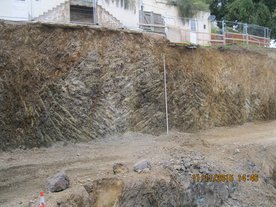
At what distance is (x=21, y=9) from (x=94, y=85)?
422 centimetres

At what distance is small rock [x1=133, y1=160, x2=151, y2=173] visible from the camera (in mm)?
9891

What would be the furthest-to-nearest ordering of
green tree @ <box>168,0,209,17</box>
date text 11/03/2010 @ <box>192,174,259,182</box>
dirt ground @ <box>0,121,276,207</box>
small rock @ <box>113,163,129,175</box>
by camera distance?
1. green tree @ <box>168,0,209,17</box>
2. date text 11/03/2010 @ <box>192,174,259,182</box>
3. small rock @ <box>113,163,129,175</box>
4. dirt ground @ <box>0,121,276,207</box>

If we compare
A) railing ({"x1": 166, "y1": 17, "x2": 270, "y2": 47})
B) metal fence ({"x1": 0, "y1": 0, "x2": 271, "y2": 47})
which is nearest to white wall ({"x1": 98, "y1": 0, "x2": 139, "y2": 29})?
metal fence ({"x1": 0, "y1": 0, "x2": 271, "y2": 47})

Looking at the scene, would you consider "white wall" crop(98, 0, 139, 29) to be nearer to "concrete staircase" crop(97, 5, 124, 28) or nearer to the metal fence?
the metal fence

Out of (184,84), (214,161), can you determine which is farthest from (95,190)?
(184,84)

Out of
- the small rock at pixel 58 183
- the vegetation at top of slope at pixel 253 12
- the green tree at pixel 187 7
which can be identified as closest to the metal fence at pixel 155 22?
the green tree at pixel 187 7

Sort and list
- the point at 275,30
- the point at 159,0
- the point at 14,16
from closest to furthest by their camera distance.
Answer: the point at 14,16, the point at 159,0, the point at 275,30

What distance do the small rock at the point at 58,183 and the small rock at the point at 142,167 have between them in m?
2.12

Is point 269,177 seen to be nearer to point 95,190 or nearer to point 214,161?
point 214,161

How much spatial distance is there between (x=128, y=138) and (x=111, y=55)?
11.1ft

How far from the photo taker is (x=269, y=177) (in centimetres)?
1291

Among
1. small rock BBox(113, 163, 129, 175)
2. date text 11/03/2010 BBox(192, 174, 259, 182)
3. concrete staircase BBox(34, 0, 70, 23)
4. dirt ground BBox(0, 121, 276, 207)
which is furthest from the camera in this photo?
concrete staircase BBox(34, 0, 70, 23)

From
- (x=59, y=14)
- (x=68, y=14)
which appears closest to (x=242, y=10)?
(x=68, y=14)

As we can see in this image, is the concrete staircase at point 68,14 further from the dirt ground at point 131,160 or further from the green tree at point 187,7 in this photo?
the green tree at point 187,7
